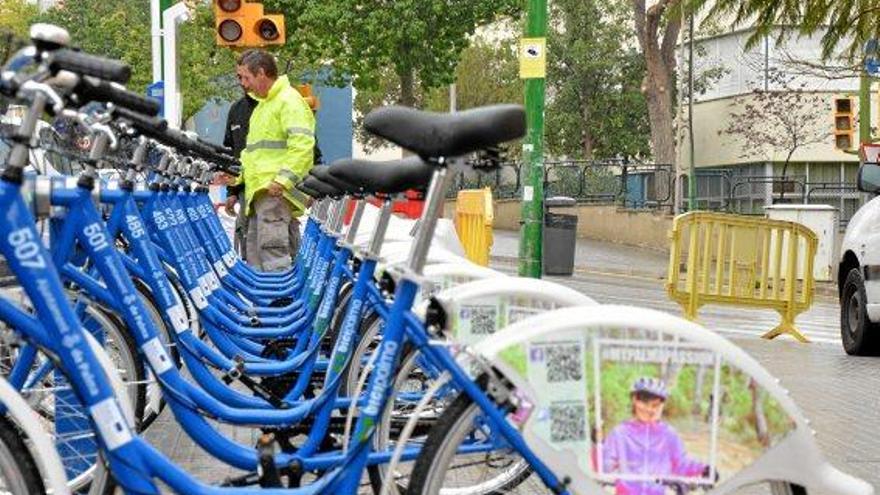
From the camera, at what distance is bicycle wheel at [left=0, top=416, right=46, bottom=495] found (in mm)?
3814

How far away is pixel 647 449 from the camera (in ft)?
13.6

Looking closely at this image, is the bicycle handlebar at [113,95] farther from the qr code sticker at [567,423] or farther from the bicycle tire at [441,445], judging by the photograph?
the qr code sticker at [567,423]

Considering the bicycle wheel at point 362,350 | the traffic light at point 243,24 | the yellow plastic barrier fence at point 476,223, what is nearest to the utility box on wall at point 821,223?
the yellow plastic barrier fence at point 476,223

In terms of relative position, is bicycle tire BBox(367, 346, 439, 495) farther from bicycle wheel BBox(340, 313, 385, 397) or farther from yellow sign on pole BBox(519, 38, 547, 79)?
yellow sign on pole BBox(519, 38, 547, 79)

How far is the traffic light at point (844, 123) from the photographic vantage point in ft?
88.3

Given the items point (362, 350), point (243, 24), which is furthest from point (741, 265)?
point (362, 350)

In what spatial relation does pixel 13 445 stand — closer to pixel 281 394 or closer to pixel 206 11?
pixel 281 394

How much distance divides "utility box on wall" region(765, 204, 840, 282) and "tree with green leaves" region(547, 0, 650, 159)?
29.6 metres

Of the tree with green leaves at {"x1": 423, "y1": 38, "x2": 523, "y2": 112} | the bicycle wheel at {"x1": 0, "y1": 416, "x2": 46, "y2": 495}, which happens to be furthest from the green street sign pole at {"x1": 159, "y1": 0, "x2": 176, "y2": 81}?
the tree with green leaves at {"x1": 423, "y1": 38, "x2": 523, "y2": 112}

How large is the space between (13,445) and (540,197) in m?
15.0

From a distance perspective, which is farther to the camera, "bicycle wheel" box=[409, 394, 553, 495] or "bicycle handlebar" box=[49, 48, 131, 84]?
"bicycle wheel" box=[409, 394, 553, 495]

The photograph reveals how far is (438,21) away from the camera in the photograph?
160 feet

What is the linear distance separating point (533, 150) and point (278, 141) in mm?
8524

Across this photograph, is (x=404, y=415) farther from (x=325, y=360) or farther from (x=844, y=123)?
(x=844, y=123)
